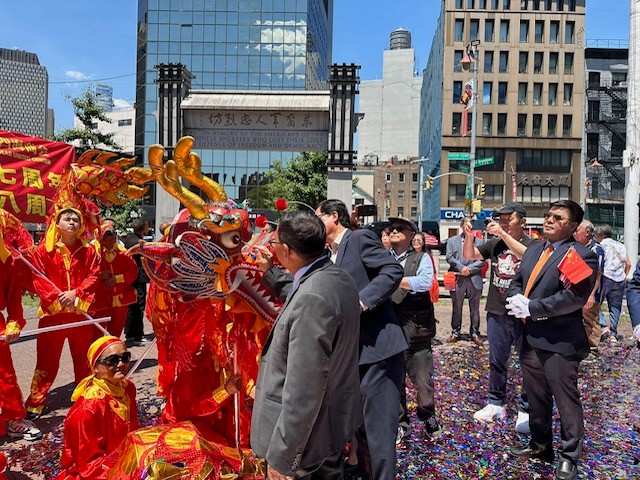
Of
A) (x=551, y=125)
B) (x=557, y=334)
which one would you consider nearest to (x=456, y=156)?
(x=557, y=334)

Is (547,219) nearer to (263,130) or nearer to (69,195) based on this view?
(69,195)

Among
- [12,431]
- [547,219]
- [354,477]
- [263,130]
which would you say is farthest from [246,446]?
[263,130]

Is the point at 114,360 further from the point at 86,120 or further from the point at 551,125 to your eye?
the point at 551,125

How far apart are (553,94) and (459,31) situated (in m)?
9.19

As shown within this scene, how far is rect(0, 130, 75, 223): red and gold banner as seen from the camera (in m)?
6.62

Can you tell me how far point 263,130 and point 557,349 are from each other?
12.4m

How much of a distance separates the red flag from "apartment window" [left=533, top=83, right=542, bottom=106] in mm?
44530

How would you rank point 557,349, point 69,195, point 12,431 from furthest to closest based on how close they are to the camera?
point 69,195 → point 12,431 → point 557,349

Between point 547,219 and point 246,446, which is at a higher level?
point 547,219

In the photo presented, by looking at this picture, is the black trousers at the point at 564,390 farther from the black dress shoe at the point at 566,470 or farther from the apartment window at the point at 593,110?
the apartment window at the point at 593,110

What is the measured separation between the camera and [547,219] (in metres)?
3.82

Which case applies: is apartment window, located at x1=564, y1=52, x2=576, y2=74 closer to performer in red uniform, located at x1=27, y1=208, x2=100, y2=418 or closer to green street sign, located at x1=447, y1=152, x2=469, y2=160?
green street sign, located at x1=447, y1=152, x2=469, y2=160

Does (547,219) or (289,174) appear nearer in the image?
(547,219)

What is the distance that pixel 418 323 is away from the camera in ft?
15.3
